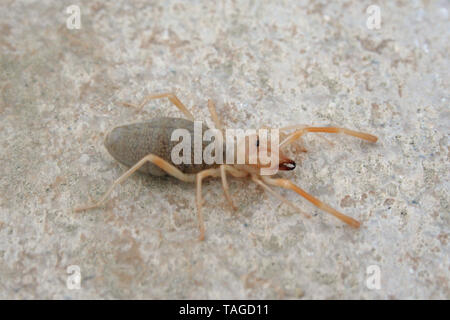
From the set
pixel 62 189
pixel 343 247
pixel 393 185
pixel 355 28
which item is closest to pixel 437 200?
pixel 393 185

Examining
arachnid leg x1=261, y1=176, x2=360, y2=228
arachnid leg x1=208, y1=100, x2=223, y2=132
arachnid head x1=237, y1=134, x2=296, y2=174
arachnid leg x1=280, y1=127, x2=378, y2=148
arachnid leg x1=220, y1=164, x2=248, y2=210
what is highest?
arachnid leg x1=208, y1=100, x2=223, y2=132

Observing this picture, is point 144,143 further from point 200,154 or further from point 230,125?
point 230,125

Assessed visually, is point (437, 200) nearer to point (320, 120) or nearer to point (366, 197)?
point (366, 197)

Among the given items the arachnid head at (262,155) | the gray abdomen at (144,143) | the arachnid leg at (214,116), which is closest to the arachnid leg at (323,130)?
the arachnid head at (262,155)

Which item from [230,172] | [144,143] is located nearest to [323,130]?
[230,172]

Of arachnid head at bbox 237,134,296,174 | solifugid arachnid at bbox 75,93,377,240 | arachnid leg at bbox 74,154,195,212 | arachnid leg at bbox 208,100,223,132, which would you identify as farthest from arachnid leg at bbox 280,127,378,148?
arachnid leg at bbox 74,154,195,212

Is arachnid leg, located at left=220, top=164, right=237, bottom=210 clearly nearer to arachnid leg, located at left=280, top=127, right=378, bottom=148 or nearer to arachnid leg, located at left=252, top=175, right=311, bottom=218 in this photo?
arachnid leg, located at left=252, top=175, right=311, bottom=218

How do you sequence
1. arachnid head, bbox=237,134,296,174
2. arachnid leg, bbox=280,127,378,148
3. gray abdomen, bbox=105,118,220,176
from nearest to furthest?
1. gray abdomen, bbox=105,118,220,176
2. arachnid head, bbox=237,134,296,174
3. arachnid leg, bbox=280,127,378,148
